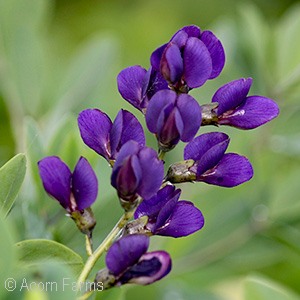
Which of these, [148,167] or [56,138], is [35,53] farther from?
[148,167]

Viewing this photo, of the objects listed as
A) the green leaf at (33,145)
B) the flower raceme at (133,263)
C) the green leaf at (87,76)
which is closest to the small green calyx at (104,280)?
the flower raceme at (133,263)

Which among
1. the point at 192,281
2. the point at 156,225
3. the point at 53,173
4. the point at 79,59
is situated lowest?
the point at 192,281

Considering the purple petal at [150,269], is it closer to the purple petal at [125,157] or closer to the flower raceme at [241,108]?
the purple petal at [125,157]

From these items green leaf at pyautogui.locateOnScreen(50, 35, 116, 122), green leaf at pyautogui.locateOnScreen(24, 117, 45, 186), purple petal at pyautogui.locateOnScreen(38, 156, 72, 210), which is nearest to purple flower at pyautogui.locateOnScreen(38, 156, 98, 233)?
purple petal at pyautogui.locateOnScreen(38, 156, 72, 210)

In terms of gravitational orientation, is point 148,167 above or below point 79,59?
Answer: below

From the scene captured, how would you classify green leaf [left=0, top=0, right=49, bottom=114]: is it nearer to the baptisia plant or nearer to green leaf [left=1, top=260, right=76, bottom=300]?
the baptisia plant

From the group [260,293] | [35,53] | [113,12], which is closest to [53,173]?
[260,293]
